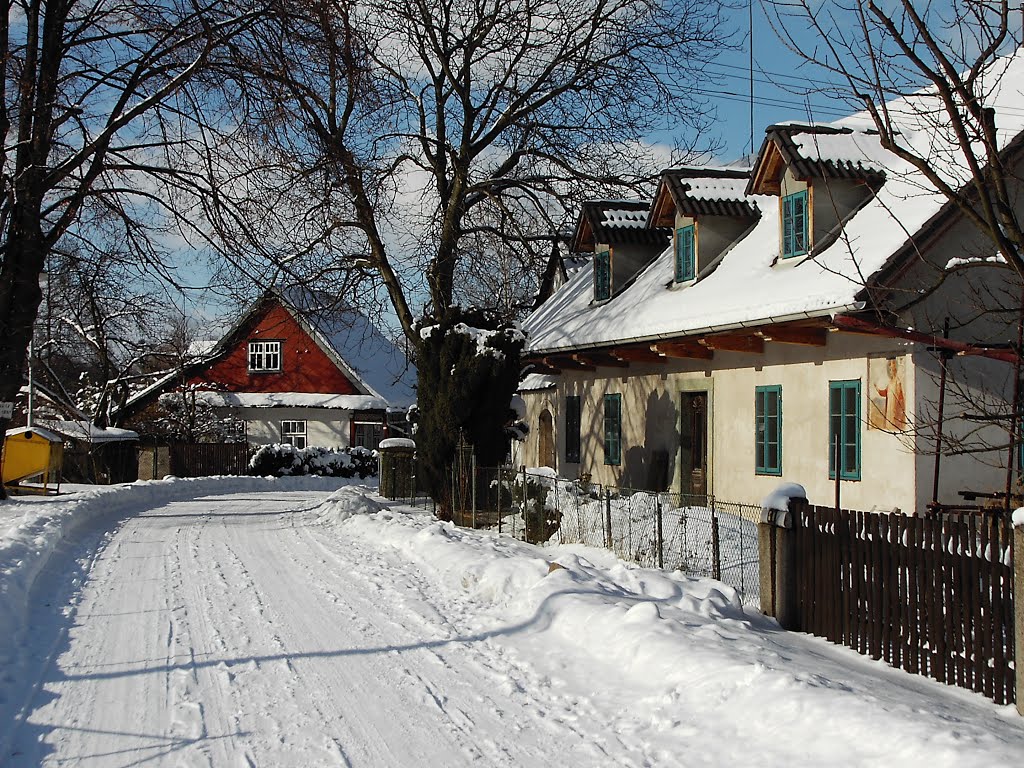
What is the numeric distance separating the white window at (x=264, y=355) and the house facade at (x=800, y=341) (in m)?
28.4

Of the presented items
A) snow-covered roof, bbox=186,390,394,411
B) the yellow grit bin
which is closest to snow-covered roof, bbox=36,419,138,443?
the yellow grit bin

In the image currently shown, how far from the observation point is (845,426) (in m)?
15.2

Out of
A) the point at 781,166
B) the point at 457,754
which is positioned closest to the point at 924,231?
the point at 781,166

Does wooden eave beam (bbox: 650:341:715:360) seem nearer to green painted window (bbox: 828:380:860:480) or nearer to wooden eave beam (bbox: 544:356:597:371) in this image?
green painted window (bbox: 828:380:860:480)

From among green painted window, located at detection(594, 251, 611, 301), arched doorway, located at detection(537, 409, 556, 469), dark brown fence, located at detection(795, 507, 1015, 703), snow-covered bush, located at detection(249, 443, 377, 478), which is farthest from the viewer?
snow-covered bush, located at detection(249, 443, 377, 478)

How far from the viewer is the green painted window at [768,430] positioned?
16.9 m

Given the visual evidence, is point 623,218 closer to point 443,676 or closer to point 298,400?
point 443,676

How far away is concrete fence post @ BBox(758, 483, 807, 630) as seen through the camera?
396 inches

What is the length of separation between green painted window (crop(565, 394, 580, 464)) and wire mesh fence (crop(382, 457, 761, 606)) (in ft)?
19.9

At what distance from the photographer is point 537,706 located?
6848 mm

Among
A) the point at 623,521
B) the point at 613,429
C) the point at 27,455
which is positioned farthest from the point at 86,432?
the point at 623,521

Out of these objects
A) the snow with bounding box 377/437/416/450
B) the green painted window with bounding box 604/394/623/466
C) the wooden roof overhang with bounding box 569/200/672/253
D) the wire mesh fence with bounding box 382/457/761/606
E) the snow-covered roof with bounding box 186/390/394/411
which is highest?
the wooden roof overhang with bounding box 569/200/672/253

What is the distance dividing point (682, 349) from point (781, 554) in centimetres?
886

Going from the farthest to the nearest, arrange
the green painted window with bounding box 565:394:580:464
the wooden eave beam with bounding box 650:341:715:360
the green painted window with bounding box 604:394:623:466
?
the green painted window with bounding box 565:394:580:464, the green painted window with bounding box 604:394:623:466, the wooden eave beam with bounding box 650:341:715:360
